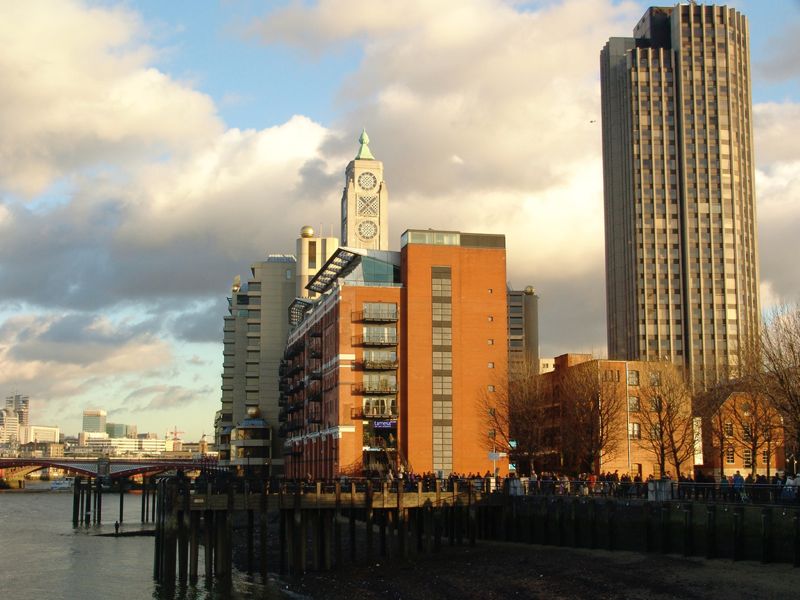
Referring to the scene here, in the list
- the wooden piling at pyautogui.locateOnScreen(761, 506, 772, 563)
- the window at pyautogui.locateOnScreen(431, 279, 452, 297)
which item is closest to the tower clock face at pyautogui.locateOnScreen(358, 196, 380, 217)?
the window at pyautogui.locateOnScreen(431, 279, 452, 297)

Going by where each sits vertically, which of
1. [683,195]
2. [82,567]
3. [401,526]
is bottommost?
[82,567]

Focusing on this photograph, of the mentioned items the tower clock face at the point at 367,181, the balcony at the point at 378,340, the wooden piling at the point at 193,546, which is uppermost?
the tower clock face at the point at 367,181

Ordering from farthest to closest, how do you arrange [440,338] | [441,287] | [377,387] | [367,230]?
[367,230], [441,287], [440,338], [377,387]

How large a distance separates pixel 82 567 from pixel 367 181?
119324 mm

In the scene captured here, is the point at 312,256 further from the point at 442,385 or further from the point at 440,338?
the point at 442,385

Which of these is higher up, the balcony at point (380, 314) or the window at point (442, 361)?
the balcony at point (380, 314)

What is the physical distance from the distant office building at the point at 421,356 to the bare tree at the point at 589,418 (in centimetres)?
827

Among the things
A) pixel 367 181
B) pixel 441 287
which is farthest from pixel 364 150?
pixel 441 287

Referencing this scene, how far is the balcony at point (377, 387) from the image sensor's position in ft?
353

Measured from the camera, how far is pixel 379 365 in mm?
107500

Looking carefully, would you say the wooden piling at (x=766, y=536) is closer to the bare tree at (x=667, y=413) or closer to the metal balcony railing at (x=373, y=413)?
the bare tree at (x=667, y=413)

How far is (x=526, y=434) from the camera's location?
326ft

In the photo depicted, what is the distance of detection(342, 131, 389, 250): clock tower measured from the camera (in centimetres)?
18312

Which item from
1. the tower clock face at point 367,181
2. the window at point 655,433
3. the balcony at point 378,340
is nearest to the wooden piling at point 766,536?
the window at point 655,433
